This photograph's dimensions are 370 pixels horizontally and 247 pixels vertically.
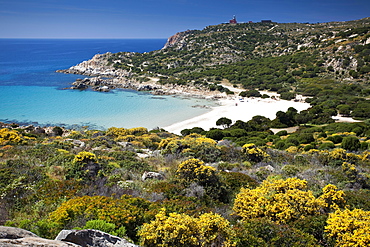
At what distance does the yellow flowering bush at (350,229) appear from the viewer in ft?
14.4

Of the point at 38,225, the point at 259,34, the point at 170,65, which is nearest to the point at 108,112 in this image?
the point at 38,225

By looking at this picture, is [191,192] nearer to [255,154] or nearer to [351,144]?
[255,154]

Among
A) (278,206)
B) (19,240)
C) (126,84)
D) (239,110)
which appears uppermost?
(19,240)

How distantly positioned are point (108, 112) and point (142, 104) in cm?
822

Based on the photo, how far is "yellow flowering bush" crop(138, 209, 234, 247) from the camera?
4.25m

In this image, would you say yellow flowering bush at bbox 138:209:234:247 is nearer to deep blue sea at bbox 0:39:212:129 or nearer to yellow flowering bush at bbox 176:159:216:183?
yellow flowering bush at bbox 176:159:216:183

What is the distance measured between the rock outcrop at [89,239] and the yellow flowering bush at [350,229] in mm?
4087

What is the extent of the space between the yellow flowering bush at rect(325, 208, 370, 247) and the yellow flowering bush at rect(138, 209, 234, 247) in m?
2.21

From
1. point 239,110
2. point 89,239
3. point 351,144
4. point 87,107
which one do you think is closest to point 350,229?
point 89,239

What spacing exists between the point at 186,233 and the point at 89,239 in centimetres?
170

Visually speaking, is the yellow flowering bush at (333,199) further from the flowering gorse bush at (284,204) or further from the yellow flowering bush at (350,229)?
the yellow flowering bush at (350,229)

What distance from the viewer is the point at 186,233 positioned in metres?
4.32

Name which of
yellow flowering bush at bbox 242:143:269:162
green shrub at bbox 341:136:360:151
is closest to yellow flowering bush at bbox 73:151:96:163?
yellow flowering bush at bbox 242:143:269:162

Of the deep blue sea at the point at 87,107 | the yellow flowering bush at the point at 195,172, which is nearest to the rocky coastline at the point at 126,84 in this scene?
the deep blue sea at the point at 87,107
